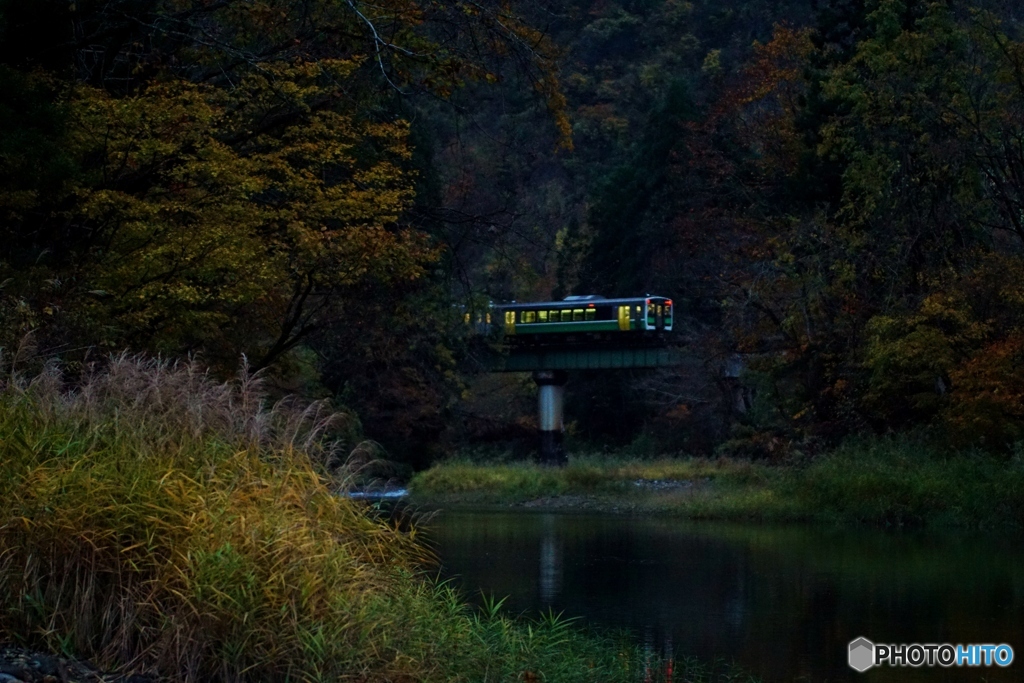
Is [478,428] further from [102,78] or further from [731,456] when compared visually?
[102,78]

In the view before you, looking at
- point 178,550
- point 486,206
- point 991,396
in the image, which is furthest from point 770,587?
point 178,550

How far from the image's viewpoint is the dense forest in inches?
566

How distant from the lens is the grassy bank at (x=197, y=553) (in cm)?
723

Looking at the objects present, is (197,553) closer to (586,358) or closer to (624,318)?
(624,318)

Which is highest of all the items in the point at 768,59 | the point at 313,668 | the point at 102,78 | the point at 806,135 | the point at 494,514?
the point at 768,59

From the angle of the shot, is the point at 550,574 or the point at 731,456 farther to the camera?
the point at 731,456

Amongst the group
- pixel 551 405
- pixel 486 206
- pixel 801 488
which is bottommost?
pixel 801 488

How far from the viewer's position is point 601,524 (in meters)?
29.3

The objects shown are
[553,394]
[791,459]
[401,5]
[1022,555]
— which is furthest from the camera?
[553,394]

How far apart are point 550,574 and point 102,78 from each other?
344 inches

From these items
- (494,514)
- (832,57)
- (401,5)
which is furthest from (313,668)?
(832,57)

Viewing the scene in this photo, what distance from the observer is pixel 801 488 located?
95.7 feet

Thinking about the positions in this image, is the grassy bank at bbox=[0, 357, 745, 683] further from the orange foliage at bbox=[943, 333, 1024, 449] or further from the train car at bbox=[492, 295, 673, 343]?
the train car at bbox=[492, 295, 673, 343]

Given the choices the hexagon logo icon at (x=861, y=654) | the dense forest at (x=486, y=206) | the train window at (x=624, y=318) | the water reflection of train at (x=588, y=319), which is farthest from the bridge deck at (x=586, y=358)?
the hexagon logo icon at (x=861, y=654)
